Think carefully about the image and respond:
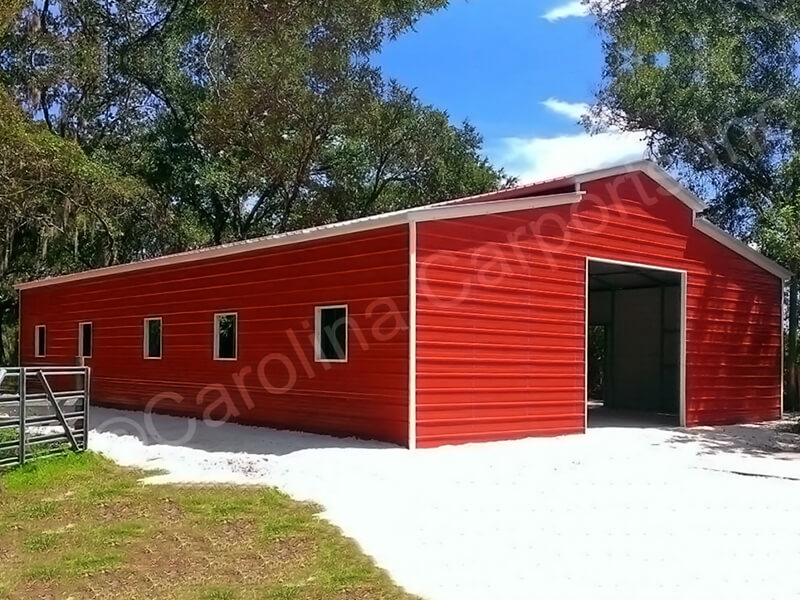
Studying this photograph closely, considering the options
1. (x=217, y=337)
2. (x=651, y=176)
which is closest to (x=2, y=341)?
(x=217, y=337)

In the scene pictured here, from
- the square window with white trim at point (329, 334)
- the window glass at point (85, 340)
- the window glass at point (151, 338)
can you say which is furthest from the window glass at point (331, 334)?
the window glass at point (85, 340)

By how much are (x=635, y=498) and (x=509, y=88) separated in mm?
16120

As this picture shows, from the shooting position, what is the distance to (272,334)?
12.0m

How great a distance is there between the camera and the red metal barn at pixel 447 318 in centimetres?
1023

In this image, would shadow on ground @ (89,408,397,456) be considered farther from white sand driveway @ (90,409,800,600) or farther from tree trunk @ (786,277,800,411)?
tree trunk @ (786,277,800,411)

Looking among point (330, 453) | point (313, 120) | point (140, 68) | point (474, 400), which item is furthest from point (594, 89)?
point (330, 453)

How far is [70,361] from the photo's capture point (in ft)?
58.2

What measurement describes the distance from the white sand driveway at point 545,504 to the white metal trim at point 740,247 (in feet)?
11.9

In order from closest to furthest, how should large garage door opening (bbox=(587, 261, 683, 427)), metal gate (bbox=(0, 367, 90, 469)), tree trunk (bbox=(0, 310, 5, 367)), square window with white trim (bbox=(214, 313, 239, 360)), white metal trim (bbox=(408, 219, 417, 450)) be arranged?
metal gate (bbox=(0, 367, 90, 469)), white metal trim (bbox=(408, 219, 417, 450)), square window with white trim (bbox=(214, 313, 239, 360)), large garage door opening (bbox=(587, 261, 683, 427)), tree trunk (bbox=(0, 310, 5, 367))

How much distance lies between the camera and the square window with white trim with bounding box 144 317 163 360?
15.1 metres

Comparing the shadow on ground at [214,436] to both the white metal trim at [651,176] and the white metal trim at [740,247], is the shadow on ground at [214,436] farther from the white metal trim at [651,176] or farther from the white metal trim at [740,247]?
the white metal trim at [740,247]

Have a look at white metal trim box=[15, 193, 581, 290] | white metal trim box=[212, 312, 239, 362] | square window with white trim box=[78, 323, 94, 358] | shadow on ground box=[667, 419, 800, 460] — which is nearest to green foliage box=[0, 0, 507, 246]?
square window with white trim box=[78, 323, 94, 358]

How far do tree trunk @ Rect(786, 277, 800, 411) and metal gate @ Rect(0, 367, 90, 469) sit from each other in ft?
47.4

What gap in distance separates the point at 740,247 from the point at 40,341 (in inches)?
600
